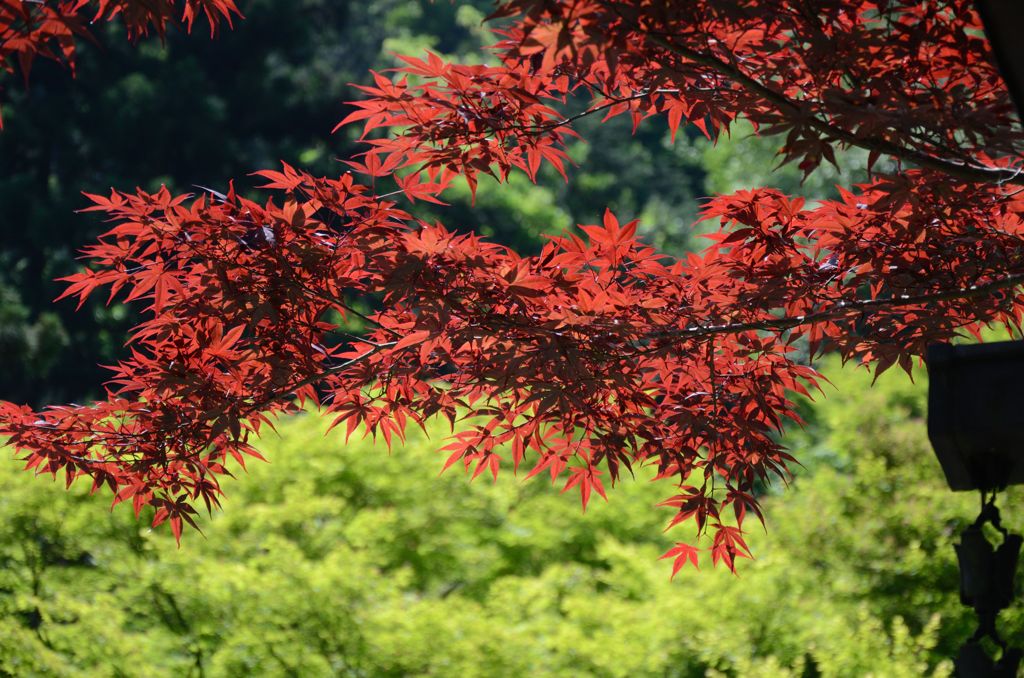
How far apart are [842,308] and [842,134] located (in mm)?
497

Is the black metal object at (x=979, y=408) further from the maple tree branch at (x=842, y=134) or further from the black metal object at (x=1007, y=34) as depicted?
the black metal object at (x=1007, y=34)

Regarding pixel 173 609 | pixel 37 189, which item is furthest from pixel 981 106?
pixel 37 189

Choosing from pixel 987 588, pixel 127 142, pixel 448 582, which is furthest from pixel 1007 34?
pixel 127 142

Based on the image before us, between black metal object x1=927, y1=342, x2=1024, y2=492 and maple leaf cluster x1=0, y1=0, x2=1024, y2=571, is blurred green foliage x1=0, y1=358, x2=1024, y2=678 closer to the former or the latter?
maple leaf cluster x1=0, y1=0, x2=1024, y2=571

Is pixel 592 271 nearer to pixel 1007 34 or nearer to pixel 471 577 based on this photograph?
pixel 1007 34

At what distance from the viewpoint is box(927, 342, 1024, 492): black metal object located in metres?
2.06

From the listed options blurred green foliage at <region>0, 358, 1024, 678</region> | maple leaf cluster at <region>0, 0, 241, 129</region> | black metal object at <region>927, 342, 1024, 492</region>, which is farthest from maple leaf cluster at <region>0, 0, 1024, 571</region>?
blurred green foliage at <region>0, 358, 1024, 678</region>

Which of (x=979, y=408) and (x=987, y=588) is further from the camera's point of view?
(x=987, y=588)

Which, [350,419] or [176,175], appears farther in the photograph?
[176,175]

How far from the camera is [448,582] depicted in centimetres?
693

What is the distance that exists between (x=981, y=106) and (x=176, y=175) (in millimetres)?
15949

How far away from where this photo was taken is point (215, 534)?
5980mm

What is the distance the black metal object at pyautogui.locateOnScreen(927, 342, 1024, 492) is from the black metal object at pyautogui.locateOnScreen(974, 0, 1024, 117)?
0.72 meters

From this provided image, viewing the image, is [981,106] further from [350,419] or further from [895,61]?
[350,419]
